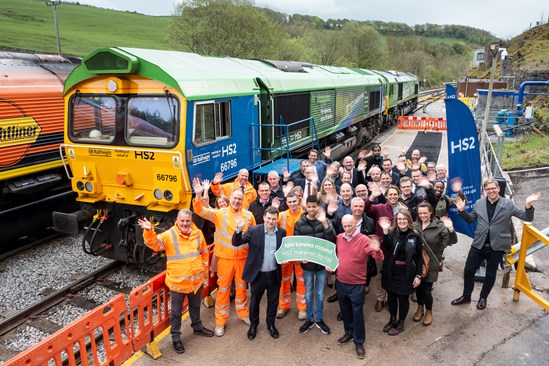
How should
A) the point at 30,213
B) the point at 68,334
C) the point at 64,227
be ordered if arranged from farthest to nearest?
the point at 30,213, the point at 64,227, the point at 68,334

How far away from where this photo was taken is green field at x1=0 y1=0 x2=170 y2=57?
170 ft

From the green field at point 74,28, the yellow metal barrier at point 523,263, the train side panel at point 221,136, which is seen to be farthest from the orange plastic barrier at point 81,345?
the green field at point 74,28

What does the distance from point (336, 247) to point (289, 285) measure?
119 cm

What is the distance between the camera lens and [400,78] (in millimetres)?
29078

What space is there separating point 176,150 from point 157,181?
0.61 meters

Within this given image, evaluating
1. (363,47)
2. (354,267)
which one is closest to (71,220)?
(354,267)

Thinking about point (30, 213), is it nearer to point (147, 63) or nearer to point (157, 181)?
point (157, 181)

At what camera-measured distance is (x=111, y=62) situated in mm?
6719

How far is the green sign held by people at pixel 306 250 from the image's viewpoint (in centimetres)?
527

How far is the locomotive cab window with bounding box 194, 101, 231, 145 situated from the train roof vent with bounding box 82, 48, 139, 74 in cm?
114

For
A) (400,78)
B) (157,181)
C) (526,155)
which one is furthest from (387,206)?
(400,78)

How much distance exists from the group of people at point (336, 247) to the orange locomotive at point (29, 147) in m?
4.43

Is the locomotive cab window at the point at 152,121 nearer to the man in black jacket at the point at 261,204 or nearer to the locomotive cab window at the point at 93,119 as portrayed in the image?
the locomotive cab window at the point at 93,119

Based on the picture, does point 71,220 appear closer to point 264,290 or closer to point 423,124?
point 264,290
